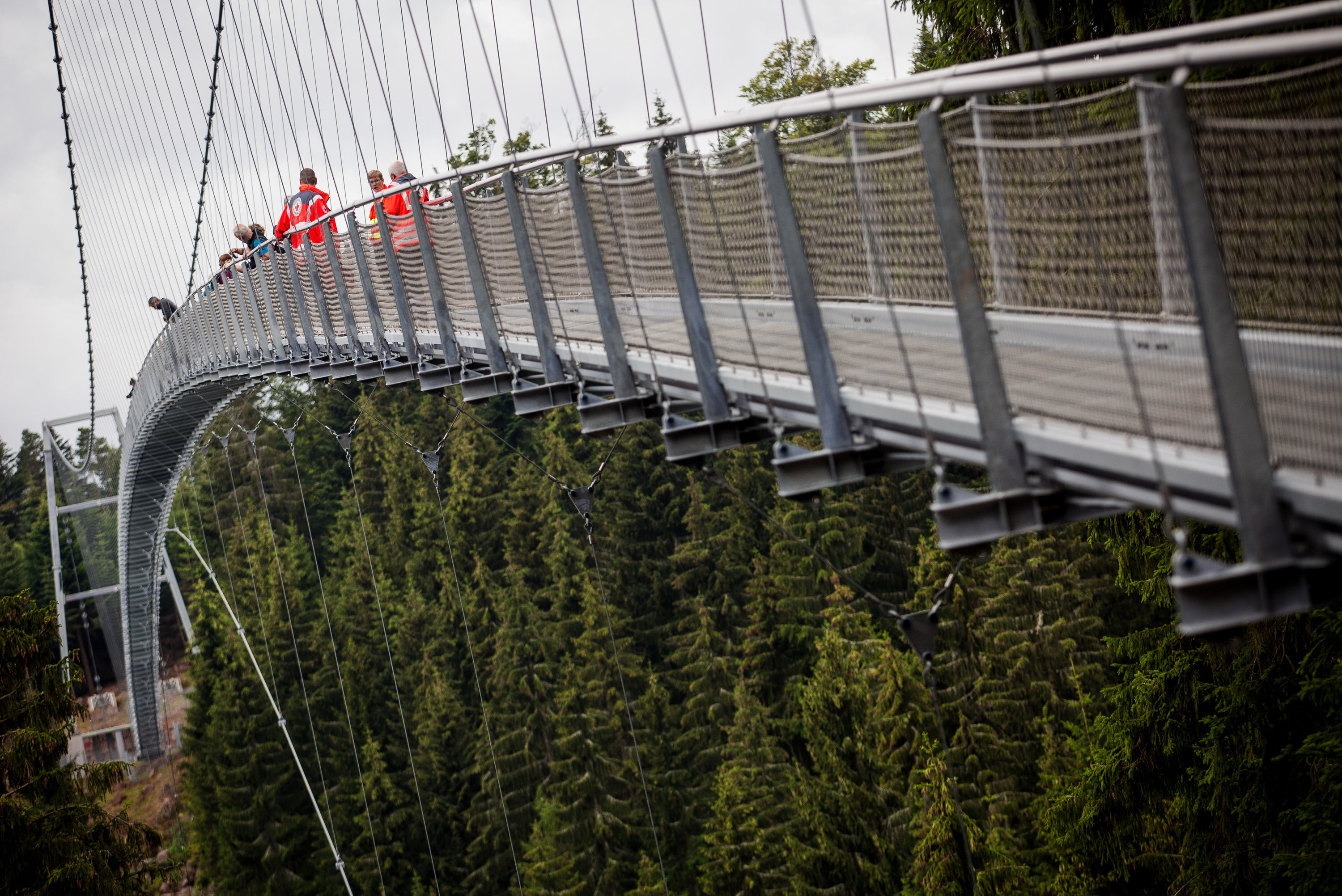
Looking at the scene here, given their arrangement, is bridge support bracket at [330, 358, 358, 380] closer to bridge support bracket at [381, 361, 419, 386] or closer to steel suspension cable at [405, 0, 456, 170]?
bridge support bracket at [381, 361, 419, 386]

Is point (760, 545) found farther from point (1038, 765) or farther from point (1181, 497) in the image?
point (1181, 497)

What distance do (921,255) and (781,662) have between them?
2240cm

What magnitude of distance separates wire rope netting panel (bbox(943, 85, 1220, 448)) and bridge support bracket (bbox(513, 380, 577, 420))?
3.07 metres

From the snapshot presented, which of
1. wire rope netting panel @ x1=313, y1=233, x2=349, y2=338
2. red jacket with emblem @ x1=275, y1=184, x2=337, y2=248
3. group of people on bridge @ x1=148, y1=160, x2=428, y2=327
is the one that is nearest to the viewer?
group of people on bridge @ x1=148, y1=160, x2=428, y2=327

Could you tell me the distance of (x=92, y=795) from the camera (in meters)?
16.9

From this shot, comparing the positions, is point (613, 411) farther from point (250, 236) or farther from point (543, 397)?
point (250, 236)

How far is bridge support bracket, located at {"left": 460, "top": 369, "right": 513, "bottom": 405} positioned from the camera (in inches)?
323

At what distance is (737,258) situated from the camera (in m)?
5.69

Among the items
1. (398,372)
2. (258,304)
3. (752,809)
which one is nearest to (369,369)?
(398,372)

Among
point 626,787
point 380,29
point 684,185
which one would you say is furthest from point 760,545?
point 684,185

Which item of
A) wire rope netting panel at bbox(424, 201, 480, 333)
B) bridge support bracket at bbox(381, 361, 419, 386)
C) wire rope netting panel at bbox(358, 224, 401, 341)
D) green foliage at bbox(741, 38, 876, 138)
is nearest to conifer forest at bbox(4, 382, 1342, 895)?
wire rope netting panel at bbox(424, 201, 480, 333)

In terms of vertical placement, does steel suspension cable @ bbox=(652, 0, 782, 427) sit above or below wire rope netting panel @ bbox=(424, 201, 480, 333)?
below

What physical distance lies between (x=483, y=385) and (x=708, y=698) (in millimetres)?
18415

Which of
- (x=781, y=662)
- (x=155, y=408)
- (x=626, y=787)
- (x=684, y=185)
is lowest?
(x=626, y=787)
